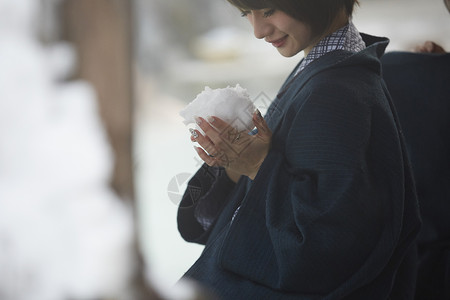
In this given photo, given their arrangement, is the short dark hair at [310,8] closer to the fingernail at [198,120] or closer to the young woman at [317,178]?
the young woman at [317,178]

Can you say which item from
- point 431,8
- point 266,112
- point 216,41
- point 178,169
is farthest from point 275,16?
point 431,8

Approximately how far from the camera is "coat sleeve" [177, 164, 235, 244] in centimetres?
112

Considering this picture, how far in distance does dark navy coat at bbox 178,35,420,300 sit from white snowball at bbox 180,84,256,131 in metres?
0.09

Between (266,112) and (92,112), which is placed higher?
(92,112)

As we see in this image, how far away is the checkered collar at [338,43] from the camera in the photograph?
3.31ft

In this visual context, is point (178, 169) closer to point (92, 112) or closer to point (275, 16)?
point (275, 16)

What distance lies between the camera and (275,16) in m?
0.92

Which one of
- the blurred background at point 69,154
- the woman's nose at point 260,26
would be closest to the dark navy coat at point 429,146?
the woman's nose at point 260,26

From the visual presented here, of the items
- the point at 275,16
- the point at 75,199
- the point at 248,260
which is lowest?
the point at 248,260

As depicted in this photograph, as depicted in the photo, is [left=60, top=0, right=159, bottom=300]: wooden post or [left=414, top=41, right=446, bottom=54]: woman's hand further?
[left=414, top=41, right=446, bottom=54]: woman's hand

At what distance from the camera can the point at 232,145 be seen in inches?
34.7

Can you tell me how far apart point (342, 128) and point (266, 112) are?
29 centimetres

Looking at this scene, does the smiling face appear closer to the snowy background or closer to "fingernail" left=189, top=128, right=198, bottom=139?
the snowy background

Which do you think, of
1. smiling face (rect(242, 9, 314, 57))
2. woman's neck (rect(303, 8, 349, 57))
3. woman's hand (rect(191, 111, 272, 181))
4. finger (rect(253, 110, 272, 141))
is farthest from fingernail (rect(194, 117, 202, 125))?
woman's neck (rect(303, 8, 349, 57))
